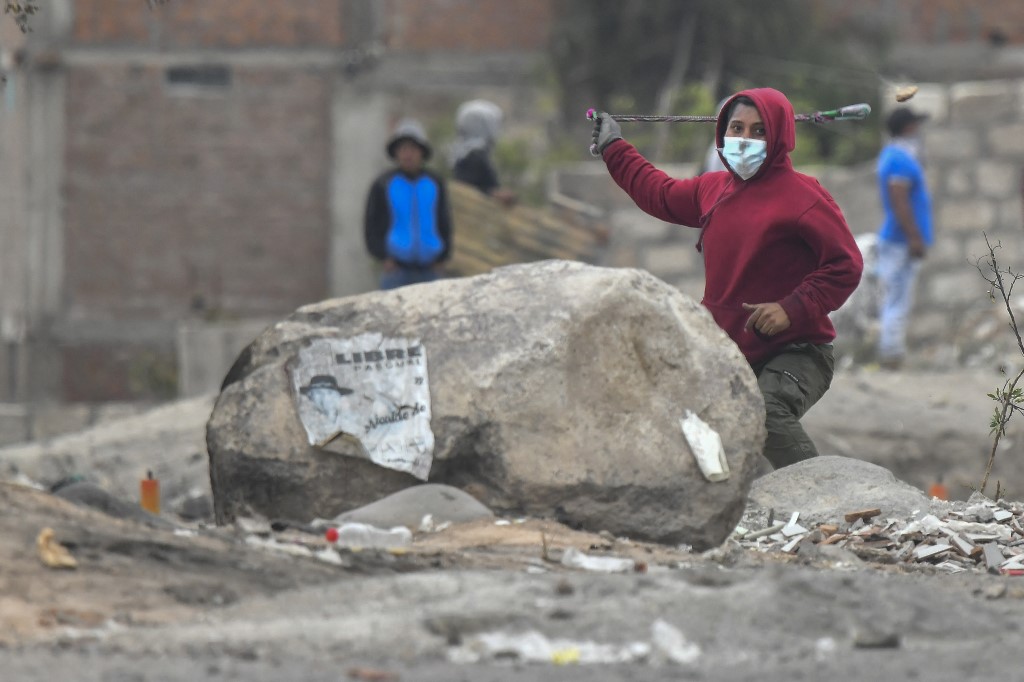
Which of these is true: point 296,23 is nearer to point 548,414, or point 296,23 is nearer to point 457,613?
point 548,414

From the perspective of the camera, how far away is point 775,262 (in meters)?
6.38

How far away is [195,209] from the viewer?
1438cm

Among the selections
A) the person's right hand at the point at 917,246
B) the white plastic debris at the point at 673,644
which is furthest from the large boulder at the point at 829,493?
the person's right hand at the point at 917,246

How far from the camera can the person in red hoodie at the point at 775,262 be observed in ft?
20.6

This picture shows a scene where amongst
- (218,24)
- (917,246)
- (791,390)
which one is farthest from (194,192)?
(791,390)

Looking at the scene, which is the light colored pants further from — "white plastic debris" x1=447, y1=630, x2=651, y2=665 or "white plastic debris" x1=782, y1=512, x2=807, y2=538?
"white plastic debris" x1=447, y1=630, x2=651, y2=665

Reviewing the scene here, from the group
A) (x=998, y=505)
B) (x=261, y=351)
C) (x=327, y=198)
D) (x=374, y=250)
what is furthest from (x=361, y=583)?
(x=327, y=198)

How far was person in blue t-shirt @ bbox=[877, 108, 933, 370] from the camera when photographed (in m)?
11.2

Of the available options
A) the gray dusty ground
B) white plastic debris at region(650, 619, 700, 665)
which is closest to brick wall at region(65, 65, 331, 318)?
the gray dusty ground

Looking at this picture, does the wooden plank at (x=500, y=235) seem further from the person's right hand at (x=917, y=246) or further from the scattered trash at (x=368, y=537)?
the scattered trash at (x=368, y=537)

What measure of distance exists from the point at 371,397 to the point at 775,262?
5.35 feet

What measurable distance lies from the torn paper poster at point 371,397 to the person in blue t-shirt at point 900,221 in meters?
6.18

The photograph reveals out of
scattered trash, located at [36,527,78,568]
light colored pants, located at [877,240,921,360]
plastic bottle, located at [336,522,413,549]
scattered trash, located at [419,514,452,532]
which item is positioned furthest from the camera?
light colored pants, located at [877,240,921,360]

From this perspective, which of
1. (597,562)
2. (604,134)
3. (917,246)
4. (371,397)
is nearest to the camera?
(597,562)
